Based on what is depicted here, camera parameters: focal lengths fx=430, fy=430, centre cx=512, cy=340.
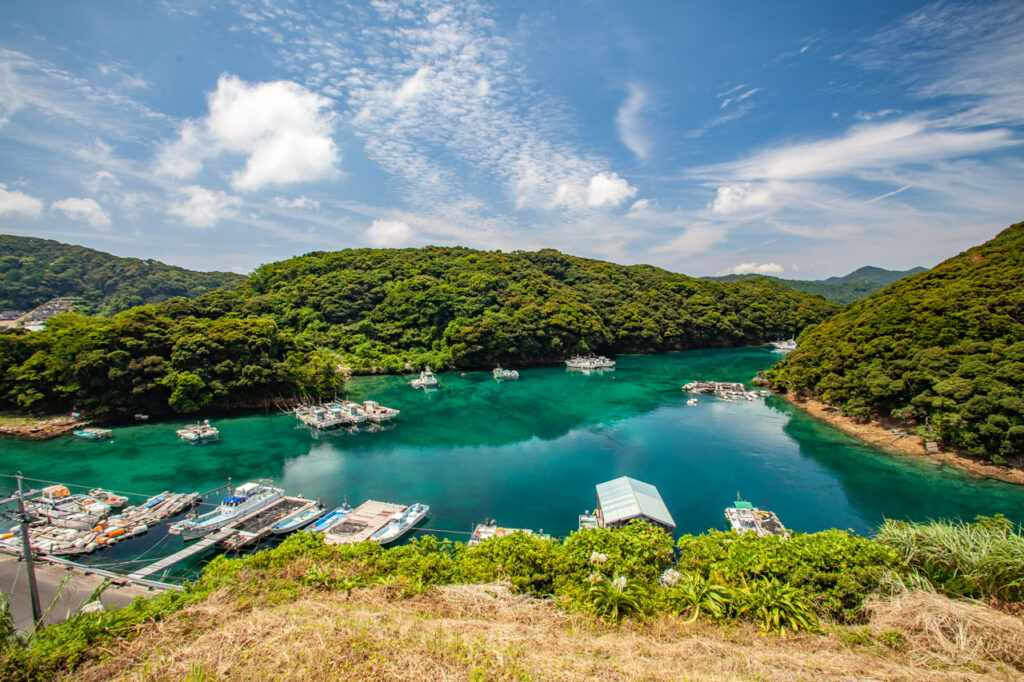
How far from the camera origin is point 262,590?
6.96 m

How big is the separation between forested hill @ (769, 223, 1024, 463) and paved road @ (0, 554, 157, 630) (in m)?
30.3

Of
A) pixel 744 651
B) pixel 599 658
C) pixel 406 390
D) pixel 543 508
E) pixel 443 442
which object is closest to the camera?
pixel 599 658

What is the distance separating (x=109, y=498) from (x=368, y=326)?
107 ft

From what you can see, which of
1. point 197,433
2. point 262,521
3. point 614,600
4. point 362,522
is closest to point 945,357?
point 614,600

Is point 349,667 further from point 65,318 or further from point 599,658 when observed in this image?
point 65,318

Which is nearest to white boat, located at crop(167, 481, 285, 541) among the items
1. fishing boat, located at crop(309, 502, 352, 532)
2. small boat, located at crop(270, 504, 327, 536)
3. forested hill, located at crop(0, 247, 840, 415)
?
small boat, located at crop(270, 504, 327, 536)

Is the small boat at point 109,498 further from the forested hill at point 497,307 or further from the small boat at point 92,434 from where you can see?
the forested hill at point 497,307

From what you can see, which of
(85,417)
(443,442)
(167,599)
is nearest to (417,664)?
(167,599)

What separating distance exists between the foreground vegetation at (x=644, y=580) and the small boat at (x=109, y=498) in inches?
475

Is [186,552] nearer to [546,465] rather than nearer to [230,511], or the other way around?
[230,511]

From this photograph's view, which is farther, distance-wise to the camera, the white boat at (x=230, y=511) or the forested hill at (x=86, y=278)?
the forested hill at (x=86, y=278)

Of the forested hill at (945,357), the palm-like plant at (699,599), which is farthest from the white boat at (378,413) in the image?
the forested hill at (945,357)

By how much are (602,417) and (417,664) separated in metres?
25.7

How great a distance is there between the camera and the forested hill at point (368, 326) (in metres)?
25.7
